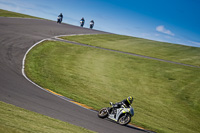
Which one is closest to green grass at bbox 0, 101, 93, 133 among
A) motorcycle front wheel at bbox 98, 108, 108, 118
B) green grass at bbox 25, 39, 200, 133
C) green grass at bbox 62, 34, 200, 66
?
motorcycle front wheel at bbox 98, 108, 108, 118

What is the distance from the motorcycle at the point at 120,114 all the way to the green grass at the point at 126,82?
53.2 inches

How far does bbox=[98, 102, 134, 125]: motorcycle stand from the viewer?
10531mm

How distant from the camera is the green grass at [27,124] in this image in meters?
5.89

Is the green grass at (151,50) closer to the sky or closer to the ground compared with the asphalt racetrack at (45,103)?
closer to the sky

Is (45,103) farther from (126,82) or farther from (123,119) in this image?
(126,82)

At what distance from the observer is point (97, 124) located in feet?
31.3

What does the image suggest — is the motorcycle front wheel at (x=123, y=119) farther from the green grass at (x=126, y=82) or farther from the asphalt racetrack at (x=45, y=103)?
the green grass at (x=126, y=82)

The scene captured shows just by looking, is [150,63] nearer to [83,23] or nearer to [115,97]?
[115,97]

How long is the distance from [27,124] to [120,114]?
5.00 meters

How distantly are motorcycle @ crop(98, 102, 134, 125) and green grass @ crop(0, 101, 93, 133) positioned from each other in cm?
314

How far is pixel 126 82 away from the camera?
19.5m

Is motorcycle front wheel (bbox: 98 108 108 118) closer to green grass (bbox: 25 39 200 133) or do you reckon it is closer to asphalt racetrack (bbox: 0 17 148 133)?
asphalt racetrack (bbox: 0 17 148 133)

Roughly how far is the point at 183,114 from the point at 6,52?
50.8ft

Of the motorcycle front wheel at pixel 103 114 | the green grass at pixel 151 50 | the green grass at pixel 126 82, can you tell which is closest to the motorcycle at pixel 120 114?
the motorcycle front wheel at pixel 103 114
